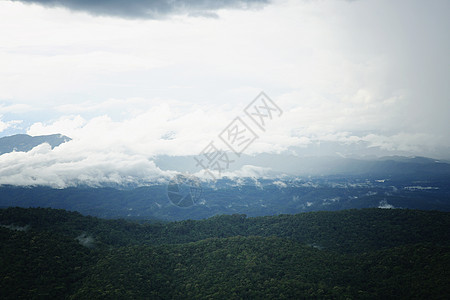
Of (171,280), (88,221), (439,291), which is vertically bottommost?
(171,280)

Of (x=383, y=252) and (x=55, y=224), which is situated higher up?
(x=55, y=224)

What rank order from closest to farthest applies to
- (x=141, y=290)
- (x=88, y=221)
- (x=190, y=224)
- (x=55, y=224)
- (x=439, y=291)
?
1. (x=439, y=291)
2. (x=141, y=290)
3. (x=55, y=224)
4. (x=88, y=221)
5. (x=190, y=224)

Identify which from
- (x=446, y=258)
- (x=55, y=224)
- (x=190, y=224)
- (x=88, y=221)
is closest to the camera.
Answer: (x=446, y=258)

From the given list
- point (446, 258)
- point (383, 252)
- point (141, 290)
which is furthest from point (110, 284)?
point (446, 258)

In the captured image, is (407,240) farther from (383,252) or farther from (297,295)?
(297,295)

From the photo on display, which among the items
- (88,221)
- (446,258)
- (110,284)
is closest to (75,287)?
(110,284)

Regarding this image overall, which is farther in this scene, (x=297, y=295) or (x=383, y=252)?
(x=383, y=252)
